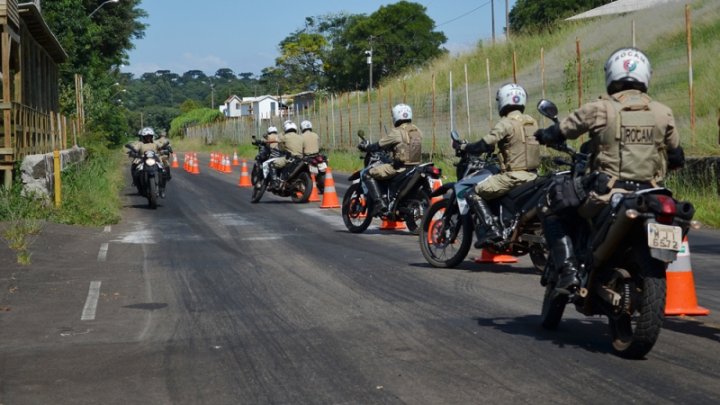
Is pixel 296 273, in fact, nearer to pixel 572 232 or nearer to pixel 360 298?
pixel 360 298

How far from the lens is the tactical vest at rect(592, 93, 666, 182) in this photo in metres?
6.98

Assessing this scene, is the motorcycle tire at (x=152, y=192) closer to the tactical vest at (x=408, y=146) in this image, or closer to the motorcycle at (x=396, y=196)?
the motorcycle at (x=396, y=196)

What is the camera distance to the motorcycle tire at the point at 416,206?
48.6ft

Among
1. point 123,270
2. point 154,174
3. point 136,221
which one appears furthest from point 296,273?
point 154,174

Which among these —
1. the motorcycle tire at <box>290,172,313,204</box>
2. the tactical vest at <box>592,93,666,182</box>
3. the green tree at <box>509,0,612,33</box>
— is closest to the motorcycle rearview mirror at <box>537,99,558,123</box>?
the tactical vest at <box>592,93,666,182</box>

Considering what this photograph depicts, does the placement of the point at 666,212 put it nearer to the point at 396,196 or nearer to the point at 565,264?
the point at 565,264

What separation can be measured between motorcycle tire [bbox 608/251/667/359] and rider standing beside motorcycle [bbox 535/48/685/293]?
55cm

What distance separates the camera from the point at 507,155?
10.9 metres

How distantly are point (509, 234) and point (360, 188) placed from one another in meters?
5.46

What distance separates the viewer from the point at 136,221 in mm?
19266

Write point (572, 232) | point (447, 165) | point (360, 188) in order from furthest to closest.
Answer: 1. point (447, 165)
2. point (360, 188)
3. point (572, 232)

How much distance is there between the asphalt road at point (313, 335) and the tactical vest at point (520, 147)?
1.08 m

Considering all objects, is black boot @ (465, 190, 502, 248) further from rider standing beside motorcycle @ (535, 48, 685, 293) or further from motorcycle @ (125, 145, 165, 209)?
motorcycle @ (125, 145, 165, 209)

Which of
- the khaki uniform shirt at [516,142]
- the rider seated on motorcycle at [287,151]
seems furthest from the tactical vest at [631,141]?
the rider seated on motorcycle at [287,151]
